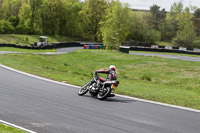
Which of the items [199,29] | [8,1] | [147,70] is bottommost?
[147,70]

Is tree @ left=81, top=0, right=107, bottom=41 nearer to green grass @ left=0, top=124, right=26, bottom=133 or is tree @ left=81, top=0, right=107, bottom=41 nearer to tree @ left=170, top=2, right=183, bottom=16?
tree @ left=170, top=2, right=183, bottom=16

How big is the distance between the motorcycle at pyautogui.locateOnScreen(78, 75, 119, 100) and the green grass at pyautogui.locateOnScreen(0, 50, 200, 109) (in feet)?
6.21

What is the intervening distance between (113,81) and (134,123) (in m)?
A: 3.64

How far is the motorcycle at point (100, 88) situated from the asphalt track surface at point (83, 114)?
0.30 metres

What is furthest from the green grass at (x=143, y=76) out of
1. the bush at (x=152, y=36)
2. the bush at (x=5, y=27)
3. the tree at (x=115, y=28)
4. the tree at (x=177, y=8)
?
the tree at (x=177, y=8)

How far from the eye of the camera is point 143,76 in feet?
77.8

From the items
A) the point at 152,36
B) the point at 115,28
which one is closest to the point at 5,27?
the point at 115,28

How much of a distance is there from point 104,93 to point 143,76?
450 inches

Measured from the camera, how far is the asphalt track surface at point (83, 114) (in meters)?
8.64

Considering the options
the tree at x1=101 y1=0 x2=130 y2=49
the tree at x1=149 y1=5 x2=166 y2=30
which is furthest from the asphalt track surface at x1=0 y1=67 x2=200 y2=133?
the tree at x1=149 y1=5 x2=166 y2=30

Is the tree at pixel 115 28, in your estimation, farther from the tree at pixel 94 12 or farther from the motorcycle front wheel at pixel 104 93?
the motorcycle front wheel at pixel 104 93

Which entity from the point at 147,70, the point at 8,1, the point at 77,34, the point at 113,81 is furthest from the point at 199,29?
the point at 113,81

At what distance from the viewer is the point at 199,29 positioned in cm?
10506

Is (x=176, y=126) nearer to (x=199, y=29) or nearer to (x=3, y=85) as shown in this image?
(x=3, y=85)
